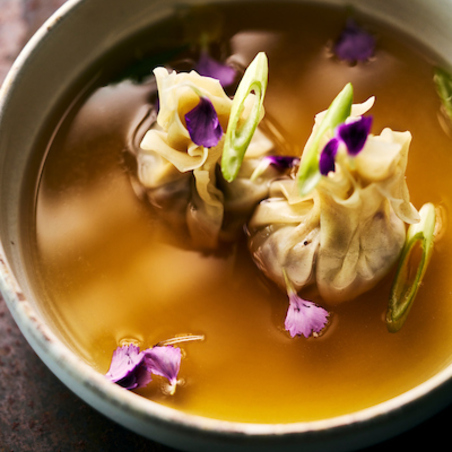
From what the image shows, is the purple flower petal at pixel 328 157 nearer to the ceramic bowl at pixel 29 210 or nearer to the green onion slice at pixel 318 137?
the green onion slice at pixel 318 137

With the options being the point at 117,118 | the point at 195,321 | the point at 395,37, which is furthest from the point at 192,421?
the point at 395,37

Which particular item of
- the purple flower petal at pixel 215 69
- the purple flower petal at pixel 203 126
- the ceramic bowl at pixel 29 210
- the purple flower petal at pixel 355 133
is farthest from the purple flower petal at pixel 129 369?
the purple flower petal at pixel 215 69

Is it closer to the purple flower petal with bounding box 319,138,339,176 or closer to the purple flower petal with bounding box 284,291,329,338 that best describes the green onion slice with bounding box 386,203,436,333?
the purple flower petal with bounding box 284,291,329,338

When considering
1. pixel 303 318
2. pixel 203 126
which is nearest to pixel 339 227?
pixel 303 318

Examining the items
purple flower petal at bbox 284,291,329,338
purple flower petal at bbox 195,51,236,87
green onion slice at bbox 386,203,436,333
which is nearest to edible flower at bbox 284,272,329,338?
purple flower petal at bbox 284,291,329,338

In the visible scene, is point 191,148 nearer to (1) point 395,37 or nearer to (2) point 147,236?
(2) point 147,236
